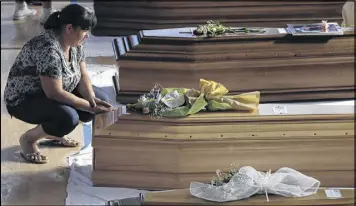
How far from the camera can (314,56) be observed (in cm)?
574

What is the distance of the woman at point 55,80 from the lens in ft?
14.9

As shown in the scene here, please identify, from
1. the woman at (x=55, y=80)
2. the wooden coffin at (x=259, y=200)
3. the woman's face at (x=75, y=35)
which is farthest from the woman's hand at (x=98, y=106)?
the wooden coffin at (x=259, y=200)

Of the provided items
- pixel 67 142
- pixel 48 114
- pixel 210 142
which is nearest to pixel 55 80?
pixel 48 114

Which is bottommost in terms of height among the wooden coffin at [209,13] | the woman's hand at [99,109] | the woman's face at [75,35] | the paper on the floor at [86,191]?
the paper on the floor at [86,191]

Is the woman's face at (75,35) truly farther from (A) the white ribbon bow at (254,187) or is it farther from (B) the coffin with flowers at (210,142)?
(A) the white ribbon bow at (254,187)

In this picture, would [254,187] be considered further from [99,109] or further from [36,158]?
[36,158]

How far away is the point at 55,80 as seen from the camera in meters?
4.54

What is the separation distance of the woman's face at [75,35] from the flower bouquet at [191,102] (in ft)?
1.74

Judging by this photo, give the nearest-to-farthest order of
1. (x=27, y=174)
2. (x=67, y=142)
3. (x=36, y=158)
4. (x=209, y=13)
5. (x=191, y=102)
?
(x=191, y=102) → (x=27, y=174) → (x=36, y=158) → (x=67, y=142) → (x=209, y=13)

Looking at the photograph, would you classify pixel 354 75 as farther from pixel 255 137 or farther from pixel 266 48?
pixel 255 137

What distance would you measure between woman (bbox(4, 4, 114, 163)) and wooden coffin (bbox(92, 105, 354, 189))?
0.26 m

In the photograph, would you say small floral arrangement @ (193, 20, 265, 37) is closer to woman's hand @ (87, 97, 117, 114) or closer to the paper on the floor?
woman's hand @ (87, 97, 117, 114)

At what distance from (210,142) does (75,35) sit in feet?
3.50

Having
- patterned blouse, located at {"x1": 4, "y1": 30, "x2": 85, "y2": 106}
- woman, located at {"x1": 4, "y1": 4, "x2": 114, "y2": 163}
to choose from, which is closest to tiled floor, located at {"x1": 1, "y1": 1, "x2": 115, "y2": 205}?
woman, located at {"x1": 4, "y1": 4, "x2": 114, "y2": 163}
